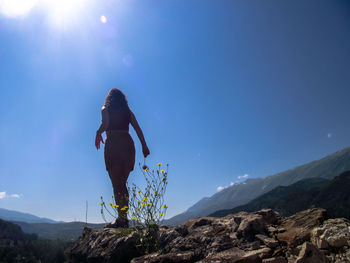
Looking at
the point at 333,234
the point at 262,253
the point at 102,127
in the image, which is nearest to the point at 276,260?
Result: the point at 262,253

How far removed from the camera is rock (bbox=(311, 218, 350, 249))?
1995 millimetres

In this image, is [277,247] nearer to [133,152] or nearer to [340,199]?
[133,152]

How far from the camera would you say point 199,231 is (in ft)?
11.1

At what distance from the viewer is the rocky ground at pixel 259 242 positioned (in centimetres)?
200

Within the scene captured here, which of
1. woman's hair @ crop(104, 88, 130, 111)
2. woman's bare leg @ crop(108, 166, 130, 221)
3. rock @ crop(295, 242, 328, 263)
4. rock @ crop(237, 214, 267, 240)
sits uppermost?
woman's hair @ crop(104, 88, 130, 111)

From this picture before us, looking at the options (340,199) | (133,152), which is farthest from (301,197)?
(133,152)

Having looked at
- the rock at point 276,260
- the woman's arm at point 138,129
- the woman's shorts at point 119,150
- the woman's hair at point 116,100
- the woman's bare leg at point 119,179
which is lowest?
the rock at point 276,260

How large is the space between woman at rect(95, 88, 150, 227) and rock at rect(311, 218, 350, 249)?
4.95 meters

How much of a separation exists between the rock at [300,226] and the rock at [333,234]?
0.12 m

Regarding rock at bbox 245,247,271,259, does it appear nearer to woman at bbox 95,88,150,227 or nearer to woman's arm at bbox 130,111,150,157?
woman at bbox 95,88,150,227

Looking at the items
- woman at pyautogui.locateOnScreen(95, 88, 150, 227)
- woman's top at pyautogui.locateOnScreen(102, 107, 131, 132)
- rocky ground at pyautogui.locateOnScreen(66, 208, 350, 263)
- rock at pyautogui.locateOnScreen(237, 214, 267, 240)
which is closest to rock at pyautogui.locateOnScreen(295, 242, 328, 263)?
rocky ground at pyautogui.locateOnScreen(66, 208, 350, 263)

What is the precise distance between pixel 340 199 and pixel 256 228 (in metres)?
88.1

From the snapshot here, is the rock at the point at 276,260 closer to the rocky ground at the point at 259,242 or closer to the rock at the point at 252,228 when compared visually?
the rocky ground at the point at 259,242

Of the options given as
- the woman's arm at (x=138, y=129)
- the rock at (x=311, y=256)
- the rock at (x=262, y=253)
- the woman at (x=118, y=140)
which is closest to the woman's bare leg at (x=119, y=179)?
the woman at (x=118, y=140)
